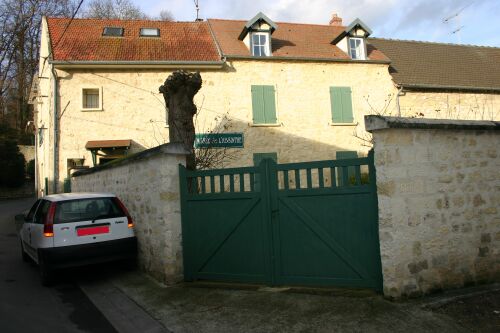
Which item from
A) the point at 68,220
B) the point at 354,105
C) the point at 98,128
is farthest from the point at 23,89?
the point at 68,220

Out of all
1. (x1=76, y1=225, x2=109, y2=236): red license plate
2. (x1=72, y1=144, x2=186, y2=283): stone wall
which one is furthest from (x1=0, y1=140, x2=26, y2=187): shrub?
(x1=76, y1=225, x2=109, y2=236): red license plate

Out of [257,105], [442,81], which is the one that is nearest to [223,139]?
[257,105]

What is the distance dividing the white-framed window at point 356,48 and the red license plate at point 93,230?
15506 mm

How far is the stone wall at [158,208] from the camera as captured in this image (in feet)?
20.2

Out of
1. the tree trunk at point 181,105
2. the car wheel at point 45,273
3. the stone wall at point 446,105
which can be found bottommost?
the car wheel at point 45,273

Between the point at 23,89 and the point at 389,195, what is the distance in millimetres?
36710

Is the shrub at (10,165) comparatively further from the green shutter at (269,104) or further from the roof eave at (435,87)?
the roof eave at (435,87)

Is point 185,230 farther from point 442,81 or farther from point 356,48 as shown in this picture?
point 442,81

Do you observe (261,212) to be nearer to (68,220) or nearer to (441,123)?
(441,123)

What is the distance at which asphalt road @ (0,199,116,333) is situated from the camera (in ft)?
15.6

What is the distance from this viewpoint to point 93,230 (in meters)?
6.65

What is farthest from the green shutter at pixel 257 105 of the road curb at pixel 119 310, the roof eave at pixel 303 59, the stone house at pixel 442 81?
the road curb at pixel 119 310

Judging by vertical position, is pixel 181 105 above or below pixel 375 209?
above

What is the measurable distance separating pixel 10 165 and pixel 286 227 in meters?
32.2
